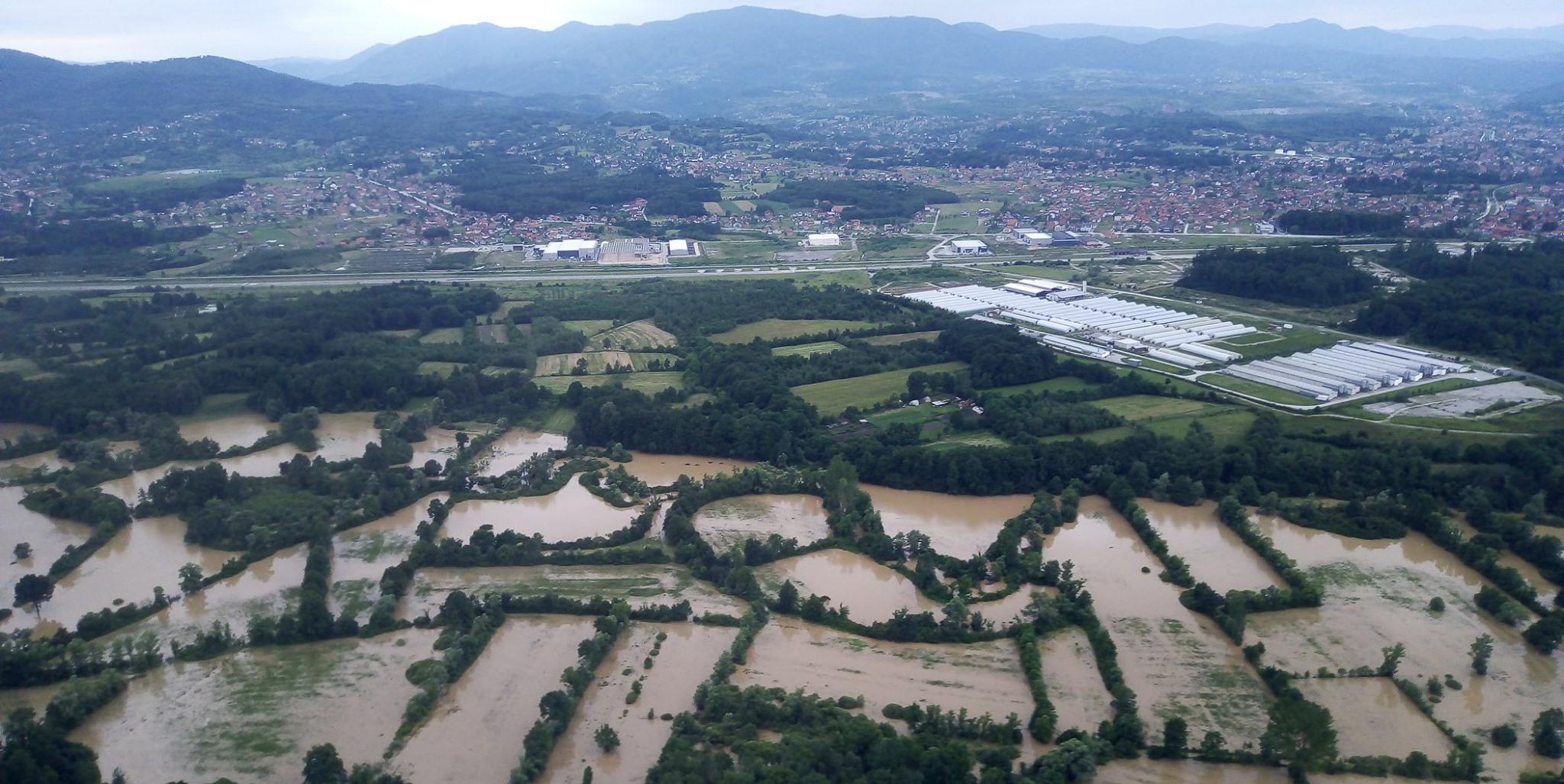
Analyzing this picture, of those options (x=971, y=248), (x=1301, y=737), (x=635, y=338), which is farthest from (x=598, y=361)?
(x=971, y=248)

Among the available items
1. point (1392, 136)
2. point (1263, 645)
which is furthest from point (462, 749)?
point (1392, 136)

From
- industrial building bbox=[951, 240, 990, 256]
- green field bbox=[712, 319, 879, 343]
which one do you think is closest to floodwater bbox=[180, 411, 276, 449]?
green field bbox=[712, 319, 879, 343]

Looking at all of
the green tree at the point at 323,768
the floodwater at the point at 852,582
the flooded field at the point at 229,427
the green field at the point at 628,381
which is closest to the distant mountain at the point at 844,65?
the green field at the point at 628,381

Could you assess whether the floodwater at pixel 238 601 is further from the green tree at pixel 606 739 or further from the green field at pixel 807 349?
the green field at pixel 807 349

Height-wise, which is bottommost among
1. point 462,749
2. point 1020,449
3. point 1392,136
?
point 462,749

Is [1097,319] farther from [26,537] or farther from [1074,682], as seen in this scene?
[26,537]

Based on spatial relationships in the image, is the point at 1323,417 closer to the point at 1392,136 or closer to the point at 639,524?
the point at 639,524
